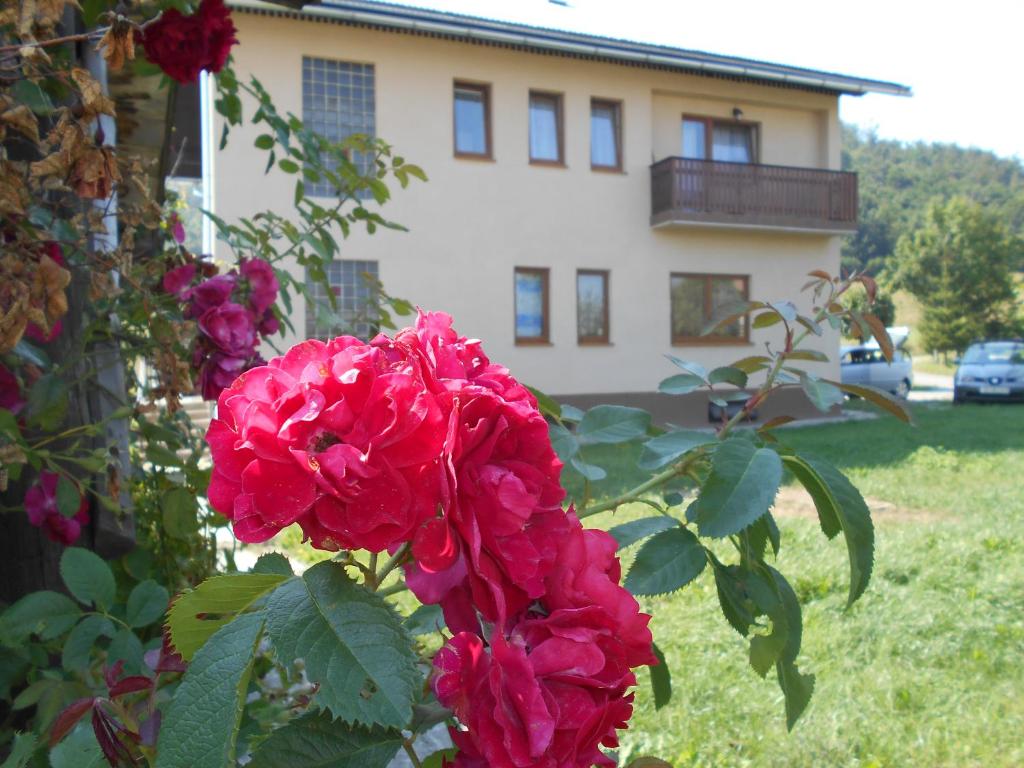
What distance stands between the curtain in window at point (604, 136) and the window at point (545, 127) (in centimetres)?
63

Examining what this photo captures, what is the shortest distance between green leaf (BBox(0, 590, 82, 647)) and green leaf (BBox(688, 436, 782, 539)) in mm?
905

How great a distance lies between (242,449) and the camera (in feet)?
1.90

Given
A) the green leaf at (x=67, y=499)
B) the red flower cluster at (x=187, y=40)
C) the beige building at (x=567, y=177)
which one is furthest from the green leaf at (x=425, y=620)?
the beige building at (x=567, y=177)

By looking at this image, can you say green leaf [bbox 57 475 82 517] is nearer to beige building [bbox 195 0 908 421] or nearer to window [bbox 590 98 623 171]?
beige building [bbox 195 0 908 421]

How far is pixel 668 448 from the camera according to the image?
1.05 meters

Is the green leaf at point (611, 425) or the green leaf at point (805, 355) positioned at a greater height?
the green leaf at point (805, 355)

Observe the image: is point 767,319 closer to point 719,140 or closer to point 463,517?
point 463,517

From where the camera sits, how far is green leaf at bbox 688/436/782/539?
882 millimetres

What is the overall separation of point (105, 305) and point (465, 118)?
12257 mm

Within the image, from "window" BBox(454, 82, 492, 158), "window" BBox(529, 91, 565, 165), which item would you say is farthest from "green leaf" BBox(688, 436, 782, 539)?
"window" BBox(529, 91, 565, 165)

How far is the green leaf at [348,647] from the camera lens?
1.78 ft

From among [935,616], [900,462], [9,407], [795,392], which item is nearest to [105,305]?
[9,407]

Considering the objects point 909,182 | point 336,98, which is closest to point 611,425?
point 336,98

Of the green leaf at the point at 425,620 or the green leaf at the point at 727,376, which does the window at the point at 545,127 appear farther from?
the green leaf at the point at 425,620
